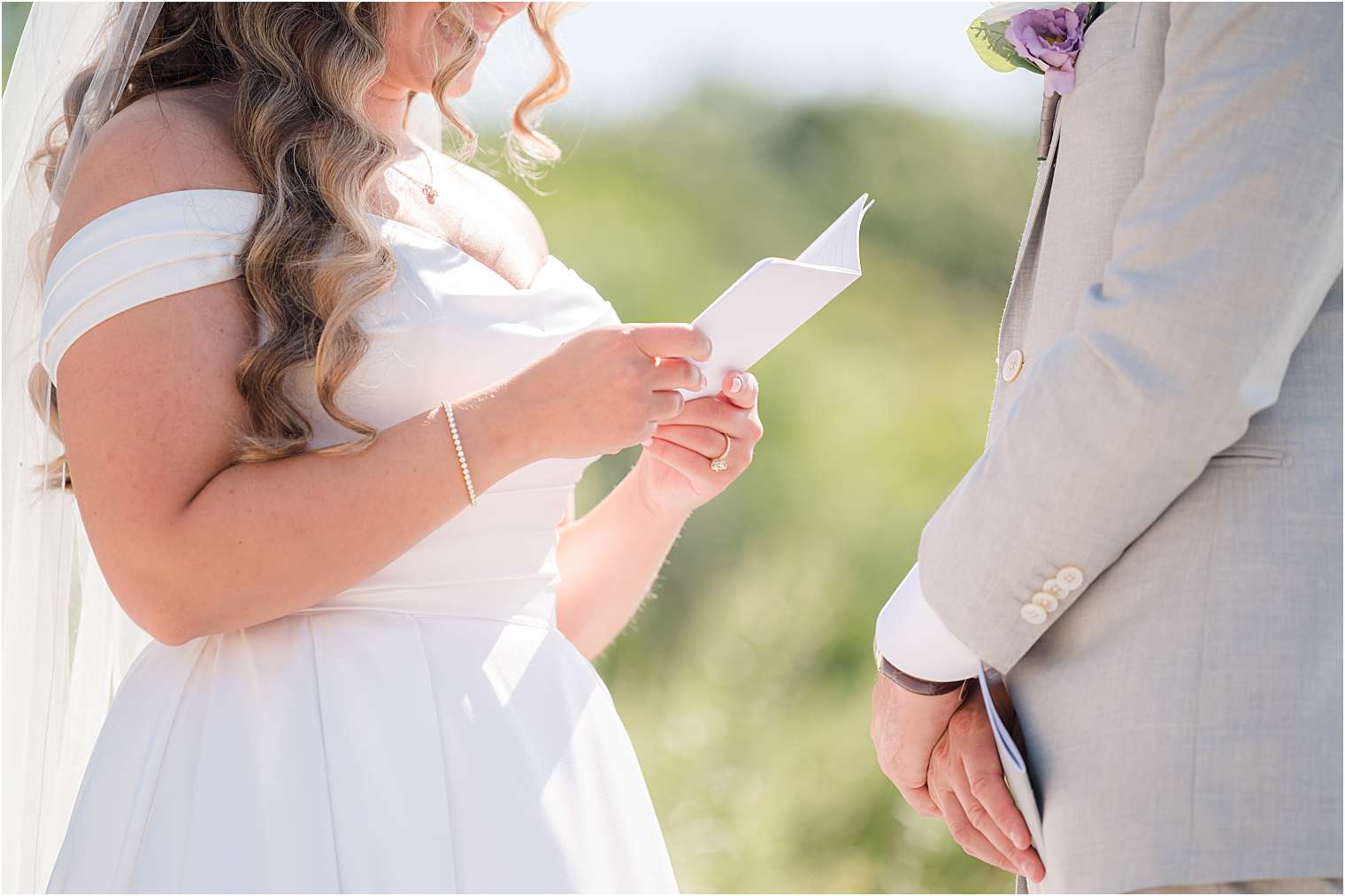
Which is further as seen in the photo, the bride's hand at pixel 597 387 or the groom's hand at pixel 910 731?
the bride's hand at pixel 597 387

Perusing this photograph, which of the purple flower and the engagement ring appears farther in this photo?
the engagement ring

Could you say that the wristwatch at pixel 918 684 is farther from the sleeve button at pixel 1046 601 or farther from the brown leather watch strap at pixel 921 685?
the sleeve button at pixel 1046 601

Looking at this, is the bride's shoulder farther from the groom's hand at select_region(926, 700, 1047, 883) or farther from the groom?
the groom's hand at select_region(926, 700, 1047, 883)

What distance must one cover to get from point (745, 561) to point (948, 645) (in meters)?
6.94

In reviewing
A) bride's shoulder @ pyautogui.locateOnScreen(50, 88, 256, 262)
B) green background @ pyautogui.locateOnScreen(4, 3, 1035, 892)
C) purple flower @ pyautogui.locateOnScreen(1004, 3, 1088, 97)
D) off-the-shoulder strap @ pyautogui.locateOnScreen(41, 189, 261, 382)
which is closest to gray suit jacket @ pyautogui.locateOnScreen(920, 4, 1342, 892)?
purple flower @ pyautogui.locateOnScreen(1004, 3, 1088, 97)

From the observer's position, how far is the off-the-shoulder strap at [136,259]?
67.5 inches

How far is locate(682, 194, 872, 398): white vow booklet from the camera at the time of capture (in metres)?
1.75

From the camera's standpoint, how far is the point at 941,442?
10148mm

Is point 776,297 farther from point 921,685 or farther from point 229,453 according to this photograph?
point 229,453

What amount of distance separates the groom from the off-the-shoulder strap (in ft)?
3.65

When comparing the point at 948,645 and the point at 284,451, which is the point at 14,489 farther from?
the point at 948,645

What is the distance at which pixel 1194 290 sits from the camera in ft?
4.33

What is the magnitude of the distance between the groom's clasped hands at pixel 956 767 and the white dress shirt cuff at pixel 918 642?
0.16 ft

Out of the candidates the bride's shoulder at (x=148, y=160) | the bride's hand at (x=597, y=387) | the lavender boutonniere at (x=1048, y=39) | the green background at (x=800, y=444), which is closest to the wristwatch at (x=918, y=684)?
the bride's hand at (x=597, y=387)
